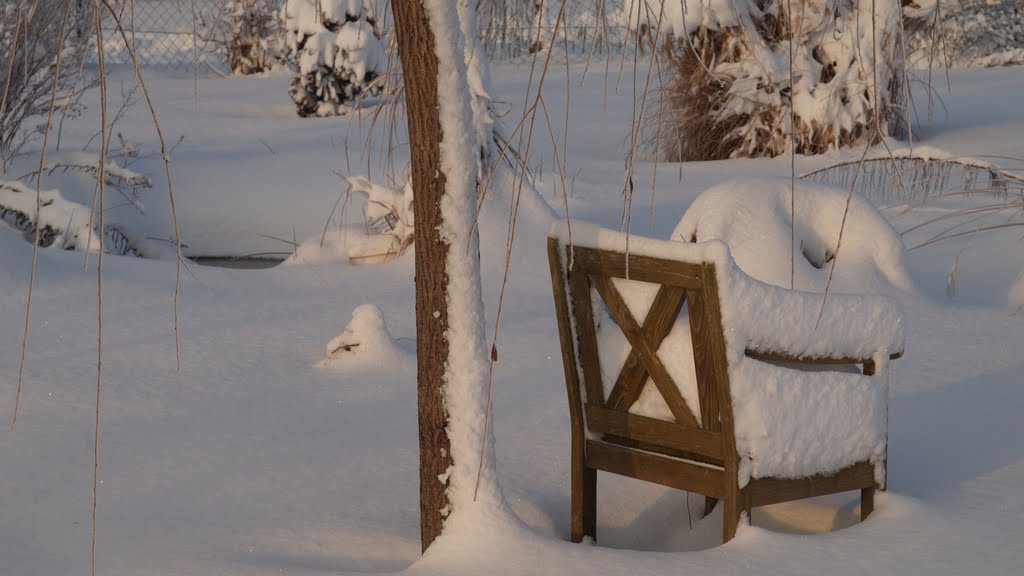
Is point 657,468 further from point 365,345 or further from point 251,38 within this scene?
point 251,38

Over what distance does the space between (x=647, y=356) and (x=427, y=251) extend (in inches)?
21.7

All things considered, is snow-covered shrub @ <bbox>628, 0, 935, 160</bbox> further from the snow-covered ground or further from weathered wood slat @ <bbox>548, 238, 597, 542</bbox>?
weathered wood slat @ <bbox>548, 238, 597, 542</bbox>

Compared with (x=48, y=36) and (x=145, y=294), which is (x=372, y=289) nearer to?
(x=145, y=294)

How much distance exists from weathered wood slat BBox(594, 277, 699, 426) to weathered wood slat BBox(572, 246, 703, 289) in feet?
0.16

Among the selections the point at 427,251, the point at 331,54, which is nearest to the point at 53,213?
the point at 427,251

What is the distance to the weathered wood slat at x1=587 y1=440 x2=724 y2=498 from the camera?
2629mm

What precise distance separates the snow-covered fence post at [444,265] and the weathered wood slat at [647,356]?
311mm

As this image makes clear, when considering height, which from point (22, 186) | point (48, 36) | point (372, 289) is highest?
point (48, 36)

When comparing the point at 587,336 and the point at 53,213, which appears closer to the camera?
the point at 587,336

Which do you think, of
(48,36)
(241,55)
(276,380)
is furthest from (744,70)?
(241,55)

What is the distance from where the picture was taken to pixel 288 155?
7.75m

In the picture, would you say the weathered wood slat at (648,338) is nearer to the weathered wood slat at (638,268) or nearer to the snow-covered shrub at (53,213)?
the weathered wood slat at (638,268)

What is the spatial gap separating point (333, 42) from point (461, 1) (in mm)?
4749

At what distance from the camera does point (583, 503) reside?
2818 millimetres
